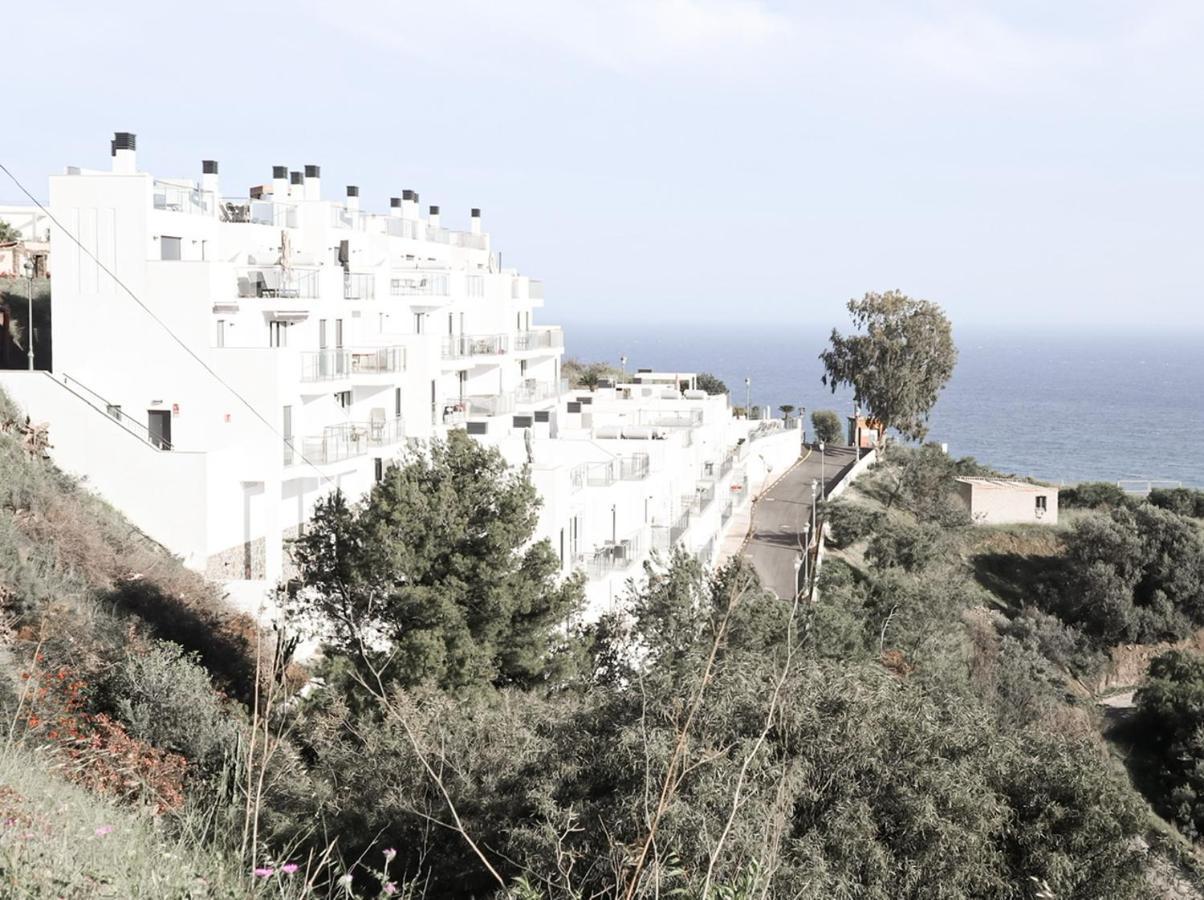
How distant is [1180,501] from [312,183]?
34.4m

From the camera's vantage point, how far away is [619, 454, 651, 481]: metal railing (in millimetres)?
31172

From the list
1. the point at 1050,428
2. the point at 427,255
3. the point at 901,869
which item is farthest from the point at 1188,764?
the point at 1050,428

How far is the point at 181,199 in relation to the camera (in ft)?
92.8

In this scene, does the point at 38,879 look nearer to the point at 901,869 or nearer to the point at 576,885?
the point at 576,885

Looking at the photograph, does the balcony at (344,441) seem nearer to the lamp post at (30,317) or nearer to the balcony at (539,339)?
the lamp post at (30,317)

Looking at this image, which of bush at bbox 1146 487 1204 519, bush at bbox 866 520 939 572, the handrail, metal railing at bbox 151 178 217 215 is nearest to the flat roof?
bush at bbox 1146 487 1204 519

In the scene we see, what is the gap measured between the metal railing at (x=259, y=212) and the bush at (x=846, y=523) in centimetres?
1821

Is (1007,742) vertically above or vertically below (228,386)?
below

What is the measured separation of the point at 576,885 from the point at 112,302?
1895cm

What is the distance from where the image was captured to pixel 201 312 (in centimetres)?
2573

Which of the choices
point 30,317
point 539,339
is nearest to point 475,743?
point 30,317

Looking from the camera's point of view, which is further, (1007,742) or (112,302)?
(112,302)

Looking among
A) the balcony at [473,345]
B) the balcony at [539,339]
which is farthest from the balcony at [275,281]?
the balcony at [539,339]

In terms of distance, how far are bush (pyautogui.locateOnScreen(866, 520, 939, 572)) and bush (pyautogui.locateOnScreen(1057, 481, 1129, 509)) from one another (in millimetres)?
13768
